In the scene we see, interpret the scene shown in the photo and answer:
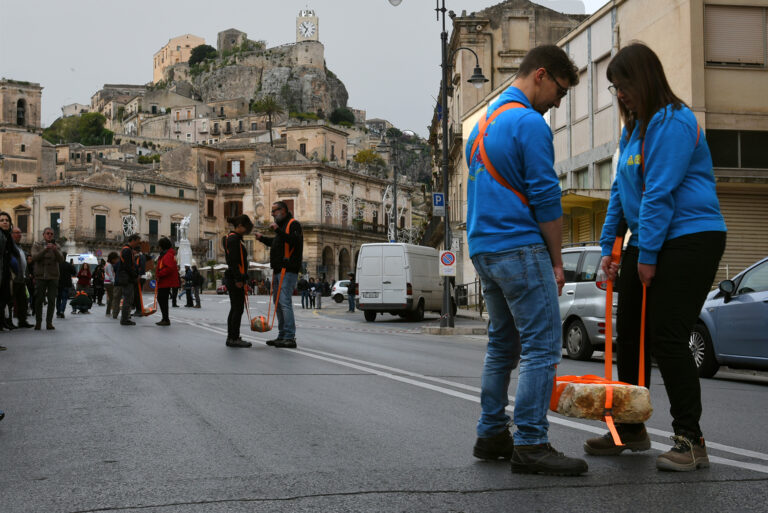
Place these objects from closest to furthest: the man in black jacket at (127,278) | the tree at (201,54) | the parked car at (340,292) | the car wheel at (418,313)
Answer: the man in black jacket at (127,278) < the car wheel at (418,313) < the parked car at (340,292) < the tree at (201,54)

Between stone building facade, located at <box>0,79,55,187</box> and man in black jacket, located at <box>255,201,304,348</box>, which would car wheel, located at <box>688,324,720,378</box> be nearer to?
man in black jacket, located at <box>255,201,304,348</box>

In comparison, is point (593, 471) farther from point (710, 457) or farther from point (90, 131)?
point (90, 131)

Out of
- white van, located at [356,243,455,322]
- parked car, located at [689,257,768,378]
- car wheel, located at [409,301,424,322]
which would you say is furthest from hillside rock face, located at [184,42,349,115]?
parked car, located at [689,257,768,378]

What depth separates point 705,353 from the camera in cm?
1066

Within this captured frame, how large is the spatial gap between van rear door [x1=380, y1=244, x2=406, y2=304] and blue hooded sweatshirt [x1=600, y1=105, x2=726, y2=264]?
23092 millimetres

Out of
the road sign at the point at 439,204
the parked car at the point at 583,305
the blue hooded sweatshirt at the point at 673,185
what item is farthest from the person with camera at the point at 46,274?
the blue hooded sweatshirt at the point at 673,185

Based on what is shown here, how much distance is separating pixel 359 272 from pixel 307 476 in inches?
951

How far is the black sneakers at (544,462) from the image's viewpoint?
418 cm

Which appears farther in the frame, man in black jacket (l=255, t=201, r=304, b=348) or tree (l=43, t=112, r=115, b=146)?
tree (l=43, t=112, r=115, b=146)

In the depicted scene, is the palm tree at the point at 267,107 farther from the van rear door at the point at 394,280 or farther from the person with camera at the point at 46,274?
the person with camera at the point at 46,274

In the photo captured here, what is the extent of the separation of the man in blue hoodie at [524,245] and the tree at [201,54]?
183362mm

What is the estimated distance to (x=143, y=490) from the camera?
3971 millimetres

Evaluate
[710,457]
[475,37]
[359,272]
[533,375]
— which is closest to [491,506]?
[533,375]

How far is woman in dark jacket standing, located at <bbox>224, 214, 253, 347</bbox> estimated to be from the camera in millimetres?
12703
